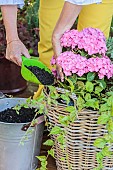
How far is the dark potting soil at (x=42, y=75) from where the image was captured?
1776 millimetres

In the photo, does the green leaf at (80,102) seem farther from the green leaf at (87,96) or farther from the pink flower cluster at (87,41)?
the pink flower cluster at (87,41)

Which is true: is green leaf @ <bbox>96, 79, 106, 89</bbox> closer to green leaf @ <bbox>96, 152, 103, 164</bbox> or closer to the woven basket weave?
the woven basket weave

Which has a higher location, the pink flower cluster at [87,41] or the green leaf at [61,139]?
the pink flower cluster at [87,41]

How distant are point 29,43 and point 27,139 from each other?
127 centimetres

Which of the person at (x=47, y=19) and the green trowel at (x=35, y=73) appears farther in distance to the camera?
the person at (x=47, y=19)

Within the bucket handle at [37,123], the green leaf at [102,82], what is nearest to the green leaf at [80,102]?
the green leaf at [102,82]

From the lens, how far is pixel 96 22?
2.12 m

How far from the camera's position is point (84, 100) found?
1703 millimetres

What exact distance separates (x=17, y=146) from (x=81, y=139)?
284 millimetres

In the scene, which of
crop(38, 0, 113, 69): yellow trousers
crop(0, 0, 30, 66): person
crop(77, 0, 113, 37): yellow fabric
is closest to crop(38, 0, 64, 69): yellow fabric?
crop(38, 0, 113, 69): yellow trousers

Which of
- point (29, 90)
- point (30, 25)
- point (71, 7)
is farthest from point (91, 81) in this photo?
point (30, 25)

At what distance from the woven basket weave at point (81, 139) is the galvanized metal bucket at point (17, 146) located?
9 cm

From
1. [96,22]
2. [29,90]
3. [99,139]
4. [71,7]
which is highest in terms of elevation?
[71,7]

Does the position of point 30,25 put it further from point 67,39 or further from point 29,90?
point 67,39
